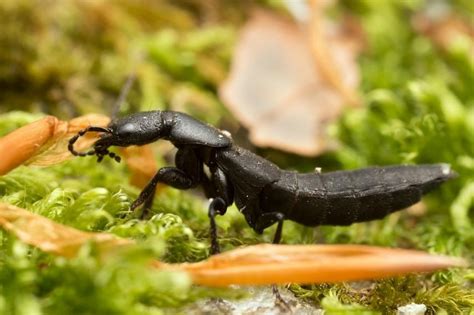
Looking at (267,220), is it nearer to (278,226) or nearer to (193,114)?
(278,226)

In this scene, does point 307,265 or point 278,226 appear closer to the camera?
point 307,265

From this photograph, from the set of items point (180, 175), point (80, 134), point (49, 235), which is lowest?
point (49, 235)

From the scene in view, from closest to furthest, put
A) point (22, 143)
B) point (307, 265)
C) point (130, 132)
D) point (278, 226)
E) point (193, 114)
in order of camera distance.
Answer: point (307, 265), point (22, 143), point (278, 226), point (130, 132), point (193, 114)

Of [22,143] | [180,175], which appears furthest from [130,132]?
[22,143]

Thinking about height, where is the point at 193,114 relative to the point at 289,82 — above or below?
below

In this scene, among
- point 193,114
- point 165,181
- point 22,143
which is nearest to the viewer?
point 22,143

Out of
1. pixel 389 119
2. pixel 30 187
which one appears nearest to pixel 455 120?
pixel 389 119

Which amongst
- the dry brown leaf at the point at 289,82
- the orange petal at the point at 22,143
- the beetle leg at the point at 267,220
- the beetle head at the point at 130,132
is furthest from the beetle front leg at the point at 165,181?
the dry brown leaf at the point at 289,82

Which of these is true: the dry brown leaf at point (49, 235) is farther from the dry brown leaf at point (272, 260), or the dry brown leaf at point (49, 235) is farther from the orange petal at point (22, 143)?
the orange petal at point (22, 143)
